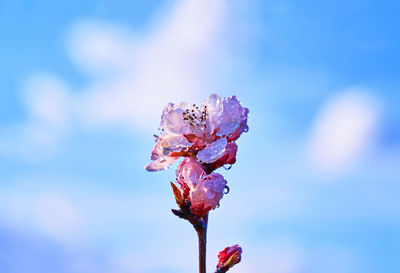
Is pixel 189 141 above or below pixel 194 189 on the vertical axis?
above

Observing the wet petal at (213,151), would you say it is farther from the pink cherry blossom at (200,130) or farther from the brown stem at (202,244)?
the brown stem at (202,244)

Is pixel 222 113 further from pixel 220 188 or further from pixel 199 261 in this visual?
pixel 199 261

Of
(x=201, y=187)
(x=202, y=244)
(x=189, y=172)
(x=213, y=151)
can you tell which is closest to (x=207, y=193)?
(x=201, y=187)

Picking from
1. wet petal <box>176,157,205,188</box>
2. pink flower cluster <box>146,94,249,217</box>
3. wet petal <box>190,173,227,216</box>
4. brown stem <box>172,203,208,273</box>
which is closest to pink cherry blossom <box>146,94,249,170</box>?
pink flower cluster <box>146,94,249,217</box>

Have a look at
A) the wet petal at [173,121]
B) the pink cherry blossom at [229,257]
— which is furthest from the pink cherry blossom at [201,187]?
the pink cherry blossom at [229,257]

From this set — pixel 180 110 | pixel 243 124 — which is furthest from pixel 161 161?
pixel 243 124

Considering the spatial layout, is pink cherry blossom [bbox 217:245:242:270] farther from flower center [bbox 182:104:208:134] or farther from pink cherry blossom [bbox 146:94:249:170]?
flower center [bbox 182:104:208:134]

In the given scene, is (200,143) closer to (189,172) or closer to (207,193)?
(189,172)

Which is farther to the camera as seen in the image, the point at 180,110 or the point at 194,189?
the point at 180,110
